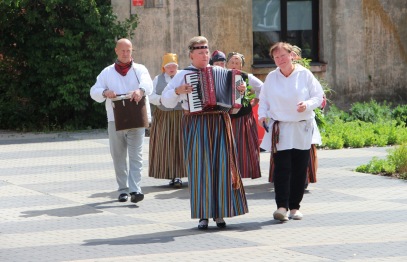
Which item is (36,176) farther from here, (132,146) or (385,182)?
(385,182)

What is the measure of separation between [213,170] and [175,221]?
0.89 meters

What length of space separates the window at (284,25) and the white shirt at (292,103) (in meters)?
11.6

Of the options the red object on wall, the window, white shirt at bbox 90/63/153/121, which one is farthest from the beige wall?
white shirt at bbox 90/63/153/121

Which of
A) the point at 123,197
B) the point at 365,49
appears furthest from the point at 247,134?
the point at 365,49

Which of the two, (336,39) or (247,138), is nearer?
(247,138)

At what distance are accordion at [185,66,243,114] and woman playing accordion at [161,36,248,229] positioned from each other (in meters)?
0.06

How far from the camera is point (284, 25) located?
23.0 metres

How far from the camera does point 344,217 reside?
1109 cm

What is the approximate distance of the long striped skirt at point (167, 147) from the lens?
1374 centimetres

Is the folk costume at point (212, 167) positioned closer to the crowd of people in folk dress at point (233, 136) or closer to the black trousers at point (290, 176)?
the crowd of people in folk dress at point (233, 136)

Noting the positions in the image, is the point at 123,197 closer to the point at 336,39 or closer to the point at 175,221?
the point at 175,221

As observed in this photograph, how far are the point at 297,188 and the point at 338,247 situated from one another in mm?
1817

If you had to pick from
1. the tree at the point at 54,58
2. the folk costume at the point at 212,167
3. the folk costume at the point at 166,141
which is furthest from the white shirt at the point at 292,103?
the tree at the point at 54,58

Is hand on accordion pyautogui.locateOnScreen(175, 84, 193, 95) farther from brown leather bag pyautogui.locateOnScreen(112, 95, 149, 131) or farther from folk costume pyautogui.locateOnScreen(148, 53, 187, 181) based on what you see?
folk costume pyautogui.locateOnScreen(148, 53, 187, 181)
